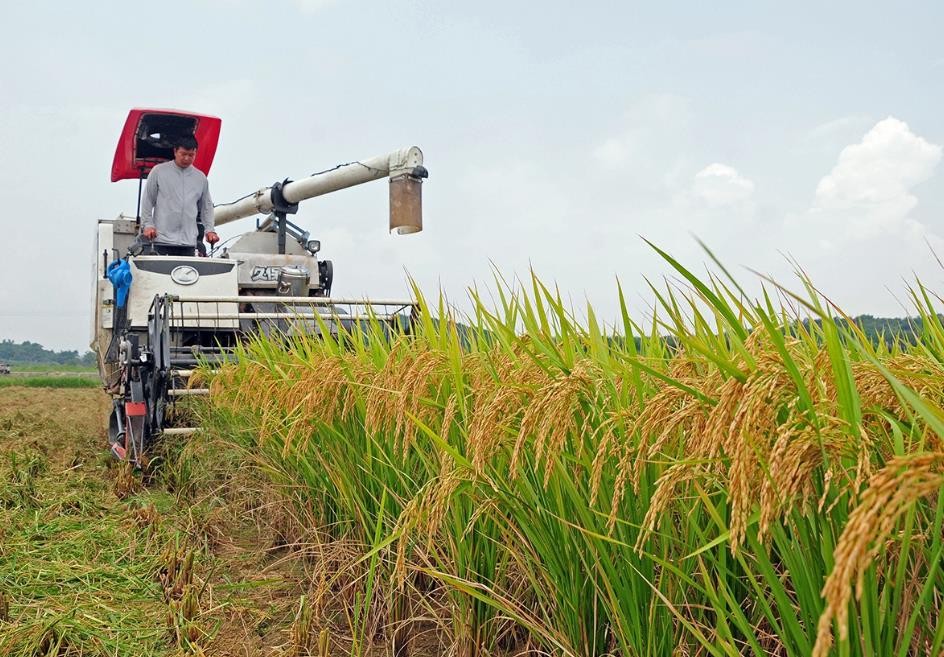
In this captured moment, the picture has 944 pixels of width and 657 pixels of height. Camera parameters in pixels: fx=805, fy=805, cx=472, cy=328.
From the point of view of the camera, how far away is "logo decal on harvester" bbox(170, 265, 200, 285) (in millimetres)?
7609

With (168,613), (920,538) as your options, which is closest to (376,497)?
(168,613)

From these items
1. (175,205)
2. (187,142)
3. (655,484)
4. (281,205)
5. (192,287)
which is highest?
(187,142)

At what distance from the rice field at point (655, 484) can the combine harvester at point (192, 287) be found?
289 cm

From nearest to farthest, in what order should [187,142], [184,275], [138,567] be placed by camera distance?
1. [138,567]
2. [184,275]
3. [187,142]

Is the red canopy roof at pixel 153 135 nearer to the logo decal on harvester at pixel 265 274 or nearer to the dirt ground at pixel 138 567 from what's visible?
the logo decal on harvester at pixel 265 274

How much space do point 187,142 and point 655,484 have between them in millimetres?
8500

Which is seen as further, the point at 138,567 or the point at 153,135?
the point at 153,135

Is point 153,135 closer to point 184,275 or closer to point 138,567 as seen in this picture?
point 184,275

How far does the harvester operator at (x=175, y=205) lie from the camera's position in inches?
323

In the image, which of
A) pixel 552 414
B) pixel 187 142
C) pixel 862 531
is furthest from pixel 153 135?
pixel 862 531

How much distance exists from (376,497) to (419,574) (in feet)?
1.21

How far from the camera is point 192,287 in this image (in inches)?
301

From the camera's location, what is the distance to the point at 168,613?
3303 millimetres

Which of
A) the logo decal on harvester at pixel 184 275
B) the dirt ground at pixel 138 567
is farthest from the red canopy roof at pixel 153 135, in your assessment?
the dirt ground at pixel 138 567
